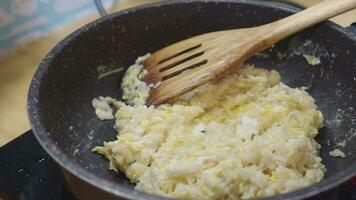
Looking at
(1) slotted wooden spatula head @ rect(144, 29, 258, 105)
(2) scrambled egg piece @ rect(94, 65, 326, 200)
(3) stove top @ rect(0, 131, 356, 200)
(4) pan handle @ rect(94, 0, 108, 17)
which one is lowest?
(2) scrambled egg piece @ rect(94, 65, 326, 200)

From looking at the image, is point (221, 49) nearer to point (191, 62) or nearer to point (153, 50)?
point (191, 62)

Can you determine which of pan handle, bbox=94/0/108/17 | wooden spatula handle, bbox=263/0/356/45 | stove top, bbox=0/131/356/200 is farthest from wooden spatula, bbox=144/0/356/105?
pan handle, bbox=94/0/108/17

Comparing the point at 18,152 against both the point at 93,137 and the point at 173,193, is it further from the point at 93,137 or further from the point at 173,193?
the point at 173,193

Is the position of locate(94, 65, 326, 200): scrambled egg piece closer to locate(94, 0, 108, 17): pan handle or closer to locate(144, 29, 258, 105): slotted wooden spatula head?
locate(144, 29, 258, 105): slotted wooden spatula head

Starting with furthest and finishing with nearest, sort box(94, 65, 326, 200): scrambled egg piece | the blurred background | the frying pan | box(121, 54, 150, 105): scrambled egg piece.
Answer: the blurred background < box(121, 54, 150, 105): scrambled egg piece < the frying pan < box(94, 65, 326, 200): scrambled egg piece

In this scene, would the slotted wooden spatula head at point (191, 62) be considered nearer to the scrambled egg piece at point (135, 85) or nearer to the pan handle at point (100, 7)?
the scrambled egg piece at point (135, 85)

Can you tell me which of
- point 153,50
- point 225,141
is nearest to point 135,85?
point 153,50

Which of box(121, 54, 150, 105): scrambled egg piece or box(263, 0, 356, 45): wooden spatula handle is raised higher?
box(263, 0, 356, 45): wooden spatula handle
